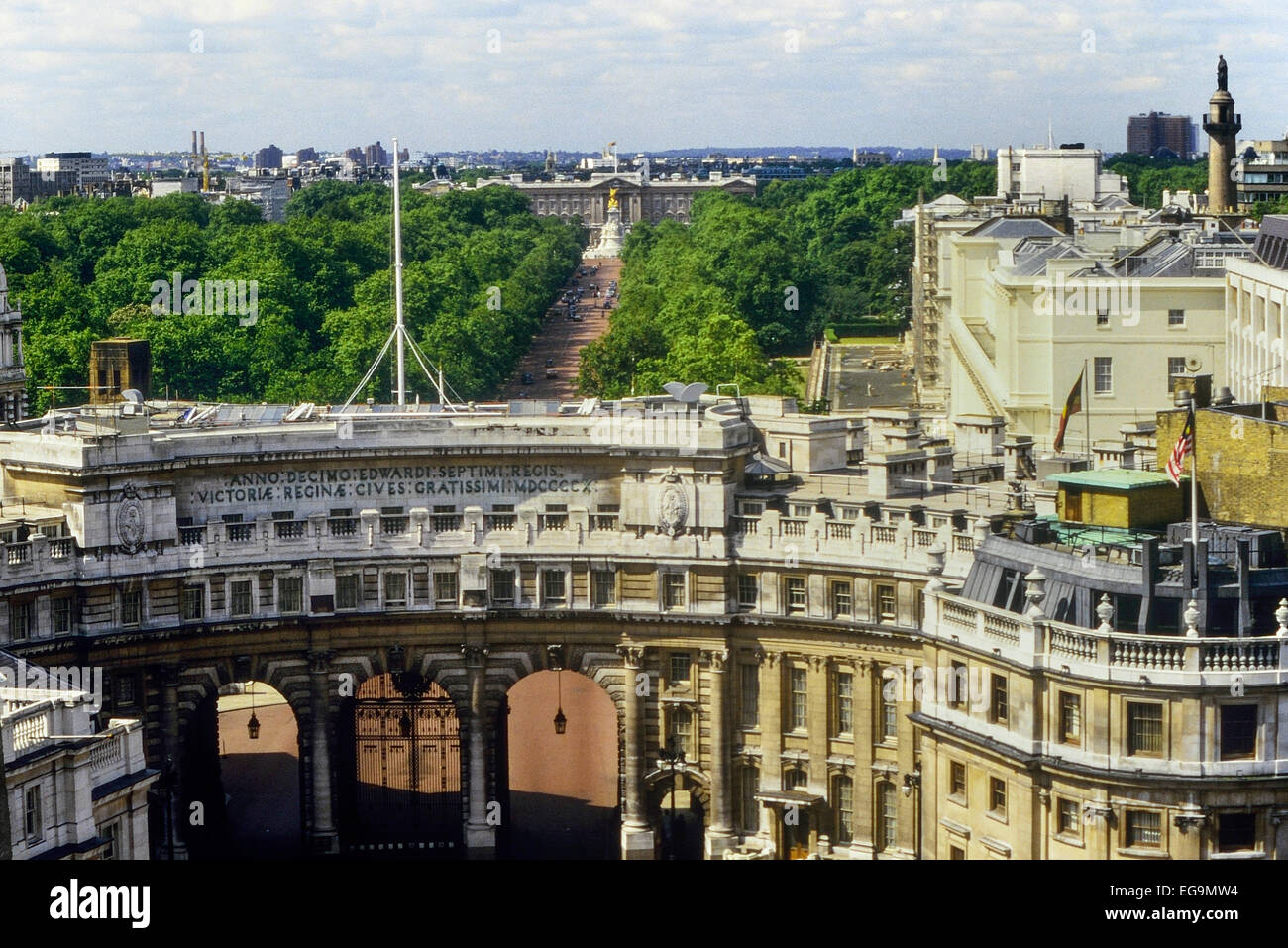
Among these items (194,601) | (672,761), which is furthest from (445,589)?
(672,761)

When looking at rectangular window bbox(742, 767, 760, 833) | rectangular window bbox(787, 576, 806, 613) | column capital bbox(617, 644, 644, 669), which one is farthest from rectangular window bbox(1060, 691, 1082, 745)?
column capital bbox(617, 644, 644, 669)

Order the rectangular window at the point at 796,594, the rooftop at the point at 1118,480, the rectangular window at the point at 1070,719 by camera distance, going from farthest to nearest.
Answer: the rectangular window at the point at 796,594 → the rooftop at the point at 1118,480 → the rectangular window at the point at 1070,719

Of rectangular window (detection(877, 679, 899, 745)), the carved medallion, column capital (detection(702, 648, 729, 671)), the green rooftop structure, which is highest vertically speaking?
the green rooftop structure

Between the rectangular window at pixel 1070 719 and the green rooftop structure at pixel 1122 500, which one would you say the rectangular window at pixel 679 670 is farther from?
the rectangular window at pixel 1070 719

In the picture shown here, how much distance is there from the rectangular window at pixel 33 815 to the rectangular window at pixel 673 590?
2829 centimetres

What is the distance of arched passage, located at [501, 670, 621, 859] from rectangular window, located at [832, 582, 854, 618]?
1025cm

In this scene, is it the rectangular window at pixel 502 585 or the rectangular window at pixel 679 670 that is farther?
the rectangular window at pixel 679 670

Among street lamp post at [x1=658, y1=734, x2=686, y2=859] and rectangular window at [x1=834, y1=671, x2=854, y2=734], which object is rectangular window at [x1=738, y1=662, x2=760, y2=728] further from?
rectangular window at [x1=834, y1=671, x2=854, y2=734]

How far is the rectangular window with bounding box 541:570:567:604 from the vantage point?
78312mm

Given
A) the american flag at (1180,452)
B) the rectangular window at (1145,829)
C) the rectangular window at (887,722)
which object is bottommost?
the rectangular window at (887,722)

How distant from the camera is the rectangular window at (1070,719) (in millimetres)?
56781

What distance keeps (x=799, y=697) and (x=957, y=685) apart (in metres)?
15.8

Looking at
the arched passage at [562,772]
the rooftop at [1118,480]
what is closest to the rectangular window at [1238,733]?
the rooftop at [1118,480]
